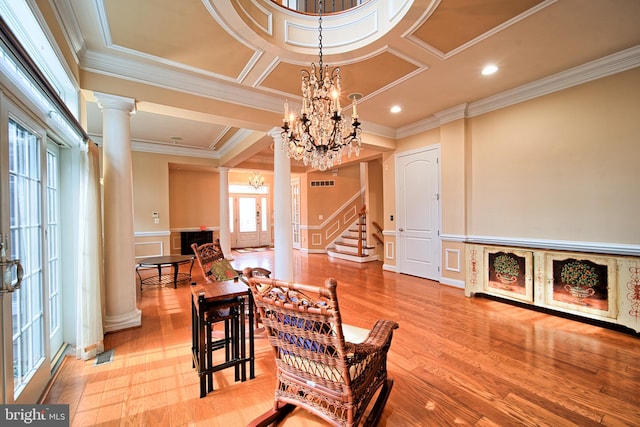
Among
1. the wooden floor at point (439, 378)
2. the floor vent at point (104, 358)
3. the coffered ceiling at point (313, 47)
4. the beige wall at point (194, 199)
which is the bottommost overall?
the wooden floor at point (439, 378)

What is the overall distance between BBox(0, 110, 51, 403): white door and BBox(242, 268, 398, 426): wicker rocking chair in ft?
4.25

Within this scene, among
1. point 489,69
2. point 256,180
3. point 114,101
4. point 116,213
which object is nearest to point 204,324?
point 116,213

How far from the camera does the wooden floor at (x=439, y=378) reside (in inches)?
66.6

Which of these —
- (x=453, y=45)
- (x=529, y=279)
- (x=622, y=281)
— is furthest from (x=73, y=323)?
(x=622, y=281)

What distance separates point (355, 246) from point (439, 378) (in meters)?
5.58

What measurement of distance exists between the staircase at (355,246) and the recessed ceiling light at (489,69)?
14.5 ft

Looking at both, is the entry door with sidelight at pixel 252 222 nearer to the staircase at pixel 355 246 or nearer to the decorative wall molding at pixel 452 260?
the staircase at pixel 355 246

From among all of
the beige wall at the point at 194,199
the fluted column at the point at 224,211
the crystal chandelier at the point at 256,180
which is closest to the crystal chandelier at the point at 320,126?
the fluted column at the point at 224,211

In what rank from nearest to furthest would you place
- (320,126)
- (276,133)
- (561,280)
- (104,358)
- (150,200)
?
(104,358)
(320,126)
(561,280)
(276,133)
(150,200)

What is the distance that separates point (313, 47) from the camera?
2885 mm

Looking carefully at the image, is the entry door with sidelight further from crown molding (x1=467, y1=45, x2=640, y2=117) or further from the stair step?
crown molding (x1=467, y1=45, x2=640, y2=117)

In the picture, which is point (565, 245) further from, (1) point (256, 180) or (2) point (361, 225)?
(1) point (256, 180)

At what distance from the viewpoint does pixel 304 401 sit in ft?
5.02

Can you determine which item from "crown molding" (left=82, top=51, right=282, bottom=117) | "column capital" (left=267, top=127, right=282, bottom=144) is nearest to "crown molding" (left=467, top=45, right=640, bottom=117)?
"column capital" (left=267, top=127, right=282, bottom=144)
